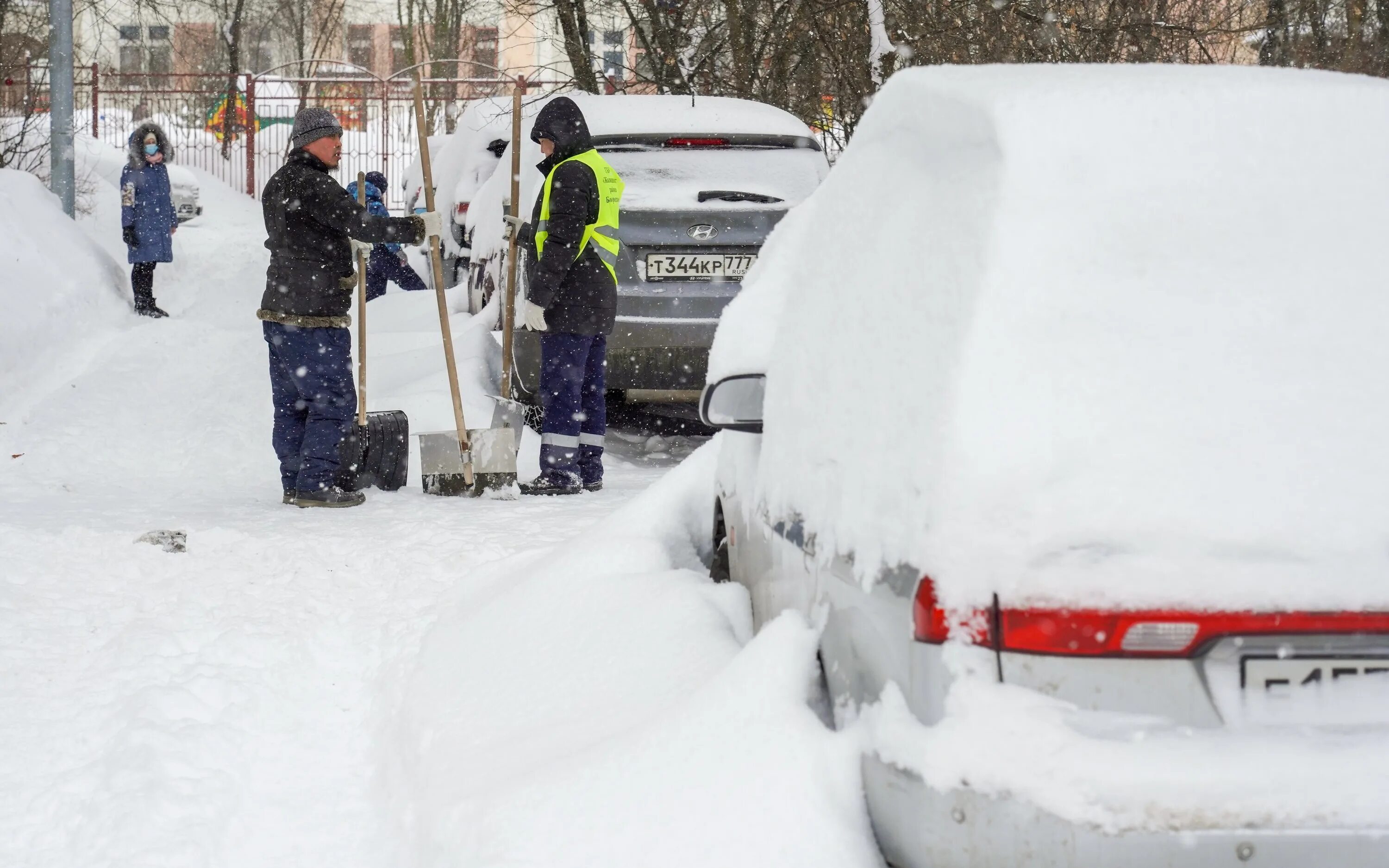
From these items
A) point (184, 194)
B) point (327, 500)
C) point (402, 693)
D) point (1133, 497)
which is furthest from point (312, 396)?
point (184, 194)

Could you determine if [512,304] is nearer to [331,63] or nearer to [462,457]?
[462,457]

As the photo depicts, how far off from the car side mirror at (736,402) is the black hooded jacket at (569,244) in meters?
3.75

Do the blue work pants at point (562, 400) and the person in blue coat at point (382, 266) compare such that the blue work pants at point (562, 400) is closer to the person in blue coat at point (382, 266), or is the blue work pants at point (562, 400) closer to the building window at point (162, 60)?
the person in blue coat at point (382, 266)

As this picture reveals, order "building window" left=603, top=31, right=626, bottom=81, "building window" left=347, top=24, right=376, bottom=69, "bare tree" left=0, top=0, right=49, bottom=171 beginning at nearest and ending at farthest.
A: "building window" left=603, top=31, right=626, bottom=81, "bare tree" left=0, top=0, right=49, bottom=171, "building window" left=347, top=24, right=376, bottom=69

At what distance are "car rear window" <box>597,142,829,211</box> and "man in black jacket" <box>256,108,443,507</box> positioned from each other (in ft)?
3.84

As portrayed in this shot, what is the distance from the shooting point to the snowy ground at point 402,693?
2.79m

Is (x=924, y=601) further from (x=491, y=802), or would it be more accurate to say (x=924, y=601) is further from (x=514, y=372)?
(x=514, y=372)

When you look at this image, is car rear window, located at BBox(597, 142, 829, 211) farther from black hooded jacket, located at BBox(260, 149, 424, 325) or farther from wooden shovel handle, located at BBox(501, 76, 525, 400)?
black hooded jacket, located at BBox(260, 149, 424, 325)

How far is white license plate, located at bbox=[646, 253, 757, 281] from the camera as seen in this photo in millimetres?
7805

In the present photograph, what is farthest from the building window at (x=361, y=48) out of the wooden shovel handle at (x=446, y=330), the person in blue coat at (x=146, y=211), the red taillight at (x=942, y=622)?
the red taillight at (x=942, y=622)

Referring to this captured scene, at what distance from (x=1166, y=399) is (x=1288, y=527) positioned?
0.83 feet

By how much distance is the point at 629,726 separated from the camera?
3199mm

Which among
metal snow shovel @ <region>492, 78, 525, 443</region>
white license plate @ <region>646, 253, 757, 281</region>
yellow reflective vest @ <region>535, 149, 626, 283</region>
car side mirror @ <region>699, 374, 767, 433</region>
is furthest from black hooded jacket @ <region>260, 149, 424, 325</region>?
car side mirror @ <region>699, 374, 767, 433</region>

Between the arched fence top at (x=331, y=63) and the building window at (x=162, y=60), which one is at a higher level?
the building window at (x=162, y=60)
